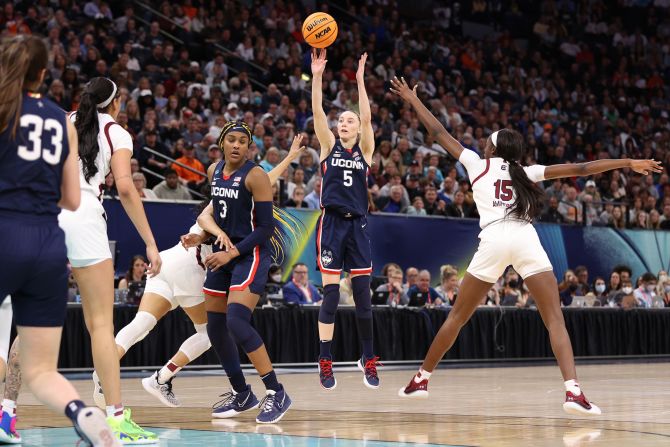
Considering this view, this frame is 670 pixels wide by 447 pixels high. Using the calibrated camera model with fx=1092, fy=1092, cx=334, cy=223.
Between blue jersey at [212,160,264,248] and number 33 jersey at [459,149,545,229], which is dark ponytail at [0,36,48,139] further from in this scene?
number 33 jersey at [459,149,545,229]

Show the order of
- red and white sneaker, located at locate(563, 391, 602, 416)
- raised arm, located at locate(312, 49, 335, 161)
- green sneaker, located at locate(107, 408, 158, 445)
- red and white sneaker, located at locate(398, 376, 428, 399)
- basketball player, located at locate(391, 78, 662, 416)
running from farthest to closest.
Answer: raised arm, located at locate(312, 49, 335, 161) → red and white sneaker, located at locate(398, 376, 428, 399) → basketball player, located at locate(391, 78, 662, 416) → red and white sneaker, located at locate(563, 391, 602, 416) → green sneaker, located at locate(107, 408, 158, 445)

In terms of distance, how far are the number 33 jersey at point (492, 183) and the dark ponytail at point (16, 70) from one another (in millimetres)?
4205

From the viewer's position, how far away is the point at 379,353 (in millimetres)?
14836

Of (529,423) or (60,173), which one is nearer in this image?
(60,173)

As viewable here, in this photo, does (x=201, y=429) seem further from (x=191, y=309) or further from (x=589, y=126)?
(x=589, y=126)

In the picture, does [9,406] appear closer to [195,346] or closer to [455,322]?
[195,346]

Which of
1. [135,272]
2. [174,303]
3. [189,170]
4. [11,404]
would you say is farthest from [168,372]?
[189,170]

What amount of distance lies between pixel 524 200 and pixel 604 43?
24.4 metres

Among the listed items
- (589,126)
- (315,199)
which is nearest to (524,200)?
(315,199)

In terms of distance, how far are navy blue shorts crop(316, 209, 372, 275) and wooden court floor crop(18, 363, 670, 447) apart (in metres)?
1.17

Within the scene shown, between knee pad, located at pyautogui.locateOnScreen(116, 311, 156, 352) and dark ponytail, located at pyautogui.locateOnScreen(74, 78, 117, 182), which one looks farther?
knee pad, located at pyautogui.locateOnScreen(116, 311, 156, 352)

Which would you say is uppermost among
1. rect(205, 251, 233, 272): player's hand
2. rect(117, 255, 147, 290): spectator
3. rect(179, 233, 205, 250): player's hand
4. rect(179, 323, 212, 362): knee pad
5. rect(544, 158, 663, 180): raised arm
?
rect(544, 158, 663, 180): raised arm

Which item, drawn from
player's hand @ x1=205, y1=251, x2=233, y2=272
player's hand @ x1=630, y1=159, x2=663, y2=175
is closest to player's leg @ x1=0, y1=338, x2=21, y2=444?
player's hand @ x1=205, y1=251, x2=233, y2=272

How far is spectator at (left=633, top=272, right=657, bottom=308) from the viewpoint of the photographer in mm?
18469
